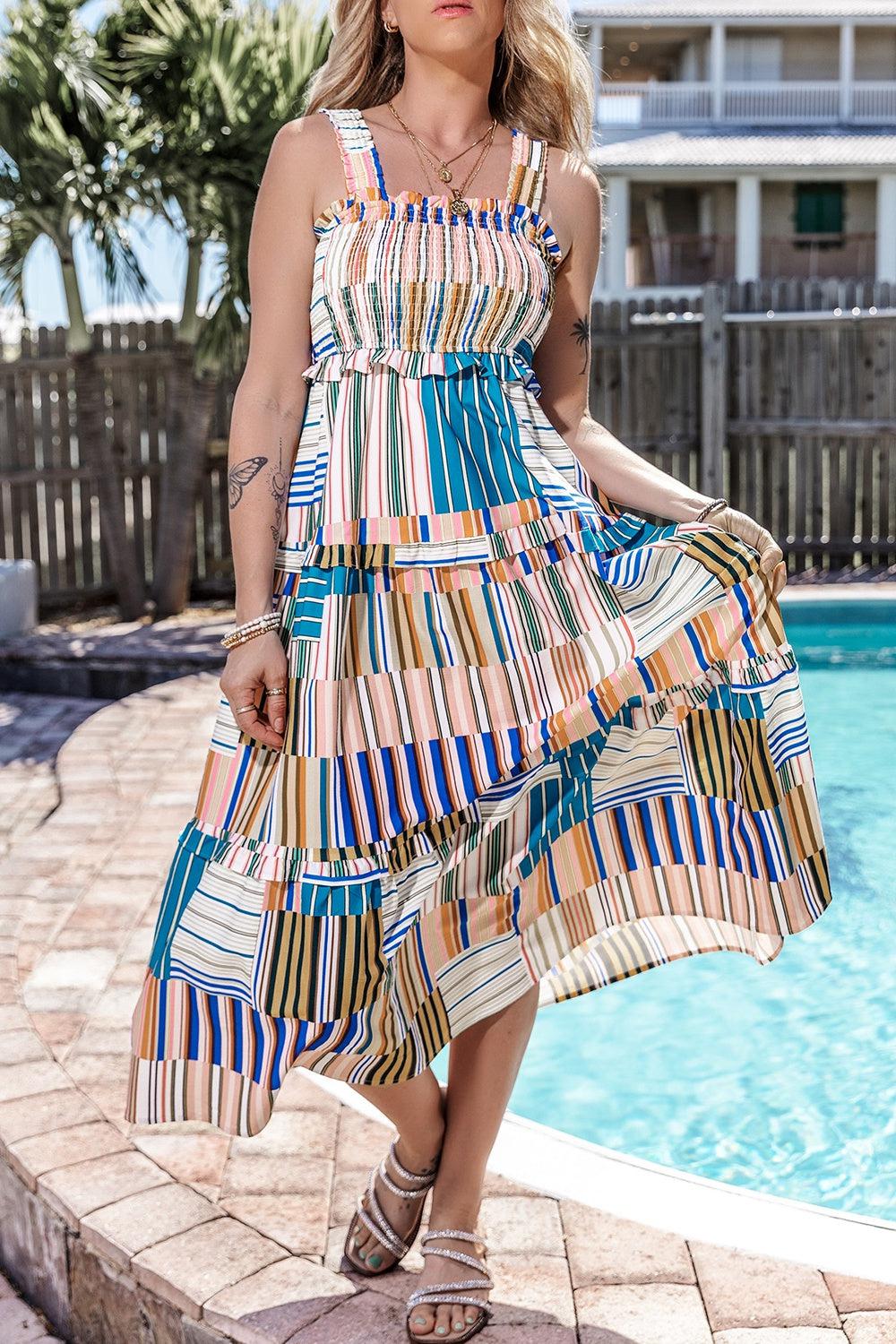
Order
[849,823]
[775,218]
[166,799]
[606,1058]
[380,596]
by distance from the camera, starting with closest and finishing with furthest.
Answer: [380,596] < [606,1058] < [166,799] < [849,823] < [775,218]

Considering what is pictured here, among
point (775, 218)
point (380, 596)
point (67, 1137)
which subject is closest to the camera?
point (380, 596)

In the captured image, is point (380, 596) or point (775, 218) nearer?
point (380, 596)

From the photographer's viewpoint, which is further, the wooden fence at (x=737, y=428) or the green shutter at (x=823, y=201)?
the green shutter at (x=823, y=201)

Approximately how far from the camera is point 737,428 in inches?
376

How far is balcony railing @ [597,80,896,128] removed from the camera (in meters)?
26.7

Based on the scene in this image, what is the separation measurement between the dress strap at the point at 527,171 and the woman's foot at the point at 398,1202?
1199 mm

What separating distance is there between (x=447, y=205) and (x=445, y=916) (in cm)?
90

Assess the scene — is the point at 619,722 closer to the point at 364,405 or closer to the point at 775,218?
the point at 364,405

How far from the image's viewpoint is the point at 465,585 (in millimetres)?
1701

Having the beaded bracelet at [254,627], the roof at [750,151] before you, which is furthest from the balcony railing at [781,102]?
the beaded bracelet at [254,627]

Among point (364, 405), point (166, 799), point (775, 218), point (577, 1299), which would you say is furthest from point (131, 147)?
point (775, 218)

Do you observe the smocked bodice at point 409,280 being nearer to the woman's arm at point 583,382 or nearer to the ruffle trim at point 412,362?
the ruffle trim at point 412,362

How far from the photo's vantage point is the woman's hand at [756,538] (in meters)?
1.72

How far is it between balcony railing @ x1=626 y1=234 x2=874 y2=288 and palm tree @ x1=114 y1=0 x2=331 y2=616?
61.1 ft
